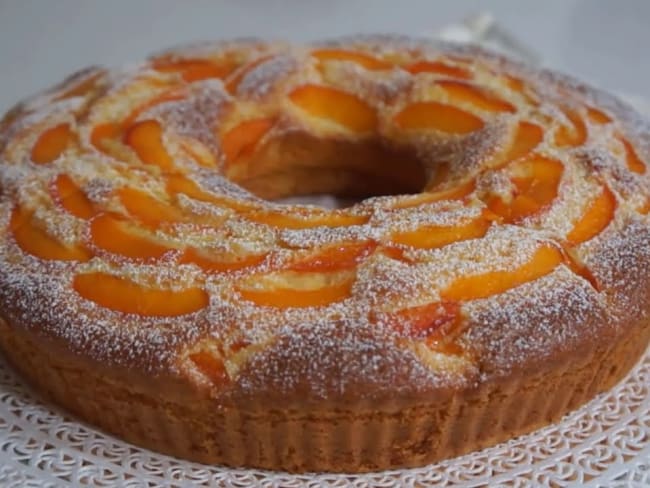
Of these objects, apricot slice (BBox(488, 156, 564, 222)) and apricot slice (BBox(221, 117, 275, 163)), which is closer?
apricot slice (BBox(488, 156, 564, 222))

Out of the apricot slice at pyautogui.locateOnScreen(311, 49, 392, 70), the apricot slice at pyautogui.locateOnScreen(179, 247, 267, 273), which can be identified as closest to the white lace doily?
the apricot slice at pyautogui.locateOnScreen(179, 247, 267, 273)

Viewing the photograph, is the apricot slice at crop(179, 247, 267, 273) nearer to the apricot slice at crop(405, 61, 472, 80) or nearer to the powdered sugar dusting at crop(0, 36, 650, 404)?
the powdered sugar dusting at crop(0, 36, 650, 404)

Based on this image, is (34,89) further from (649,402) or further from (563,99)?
(649,402)

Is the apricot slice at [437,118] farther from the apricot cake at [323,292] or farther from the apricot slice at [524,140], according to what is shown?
the apricot slice at [524,140]

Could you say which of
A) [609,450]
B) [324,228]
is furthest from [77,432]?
[609,450]

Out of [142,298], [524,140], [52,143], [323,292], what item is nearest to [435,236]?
[323,292]

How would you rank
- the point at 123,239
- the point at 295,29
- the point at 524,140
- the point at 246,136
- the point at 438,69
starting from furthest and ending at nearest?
the point at 295,29
the point at 438,69
the point at 246,136
the point at 524,140
the point at 123,239

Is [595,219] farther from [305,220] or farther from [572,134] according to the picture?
[305,220]

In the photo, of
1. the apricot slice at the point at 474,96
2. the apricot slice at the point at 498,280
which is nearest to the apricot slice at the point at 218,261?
the apricot slice at the point at 498,280
